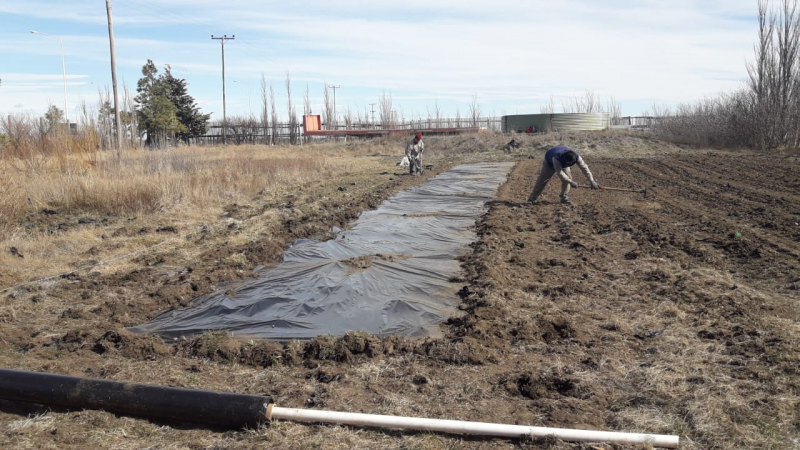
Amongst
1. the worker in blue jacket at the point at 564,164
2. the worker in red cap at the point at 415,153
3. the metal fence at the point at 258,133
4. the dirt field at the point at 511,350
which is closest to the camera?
the dirt field at the point at 511,350

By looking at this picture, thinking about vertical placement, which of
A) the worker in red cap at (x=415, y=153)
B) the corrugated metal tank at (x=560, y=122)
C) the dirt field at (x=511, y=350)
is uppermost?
the corrugated metal tank at (x=560, y=122)

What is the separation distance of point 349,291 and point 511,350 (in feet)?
7.11

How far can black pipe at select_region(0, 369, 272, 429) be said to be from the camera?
359cm

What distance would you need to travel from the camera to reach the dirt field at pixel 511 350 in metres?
3.58

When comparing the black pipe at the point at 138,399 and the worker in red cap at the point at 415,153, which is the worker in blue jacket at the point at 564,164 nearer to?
the worker in red cap at the point at 415,153

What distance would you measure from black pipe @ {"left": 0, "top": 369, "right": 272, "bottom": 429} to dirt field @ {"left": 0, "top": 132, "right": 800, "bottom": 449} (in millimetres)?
90

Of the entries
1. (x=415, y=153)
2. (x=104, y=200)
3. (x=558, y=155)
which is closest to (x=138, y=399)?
(x=558, y=155)

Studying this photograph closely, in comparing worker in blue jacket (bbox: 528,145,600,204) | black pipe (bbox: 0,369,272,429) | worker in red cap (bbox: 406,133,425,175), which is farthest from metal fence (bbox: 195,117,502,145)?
black pipe (bbox: 0,369,272,429)

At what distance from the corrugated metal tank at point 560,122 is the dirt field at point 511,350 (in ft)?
121

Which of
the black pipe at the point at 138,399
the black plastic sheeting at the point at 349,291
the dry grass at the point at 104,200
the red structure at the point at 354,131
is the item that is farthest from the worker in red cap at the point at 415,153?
the red structure at the point at 354,131

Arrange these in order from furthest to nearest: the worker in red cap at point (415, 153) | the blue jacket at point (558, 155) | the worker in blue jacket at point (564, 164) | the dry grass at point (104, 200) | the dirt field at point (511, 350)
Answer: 1. the worker in red cap at point (415, 153)
2. the blue jacket at point (558, 155)
3. the worker in blue jacket at point (564, 164)
4. the dry grass at point (104, 200)
5. the dirt field at point (511, 350)

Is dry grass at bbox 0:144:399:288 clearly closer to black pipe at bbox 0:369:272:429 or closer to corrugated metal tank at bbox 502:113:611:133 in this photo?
black pipe at bbox 0:369:272:429

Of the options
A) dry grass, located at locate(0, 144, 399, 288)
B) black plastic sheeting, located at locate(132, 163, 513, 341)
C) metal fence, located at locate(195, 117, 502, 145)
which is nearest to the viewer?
black plastic sheeting, located at locate(132, 163, 513, 341)

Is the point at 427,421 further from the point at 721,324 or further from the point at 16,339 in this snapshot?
the point at 16,339
